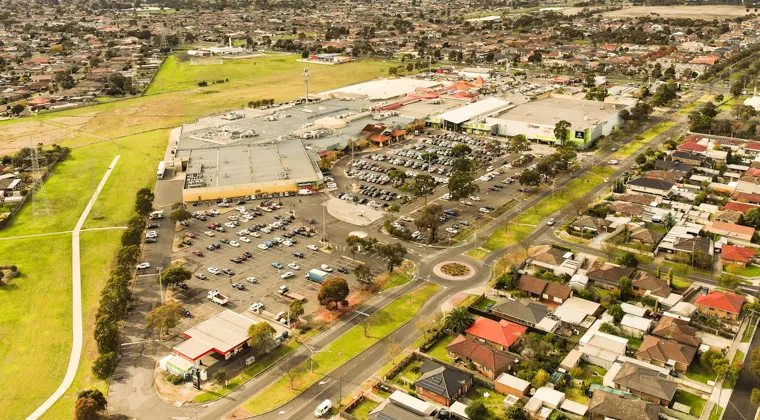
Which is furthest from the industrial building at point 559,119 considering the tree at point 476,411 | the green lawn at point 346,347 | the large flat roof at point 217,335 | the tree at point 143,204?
the tree at point 476,411

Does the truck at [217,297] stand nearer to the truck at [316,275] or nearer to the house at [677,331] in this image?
the truck at [316,275]

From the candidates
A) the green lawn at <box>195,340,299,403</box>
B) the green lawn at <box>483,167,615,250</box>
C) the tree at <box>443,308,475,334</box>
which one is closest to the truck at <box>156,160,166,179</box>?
the green lawn at <box>195,340,299,403</box>

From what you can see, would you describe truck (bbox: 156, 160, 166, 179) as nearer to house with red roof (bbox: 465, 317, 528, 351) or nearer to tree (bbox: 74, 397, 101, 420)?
tree (bbox: 74, 397, 101, 420)

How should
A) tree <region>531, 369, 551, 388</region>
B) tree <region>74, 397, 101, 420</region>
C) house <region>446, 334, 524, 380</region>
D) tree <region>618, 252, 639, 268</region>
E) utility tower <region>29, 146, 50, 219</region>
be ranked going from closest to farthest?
tree <region>74, 397, 101, 420</region> → tree <region>531, 369, 551, 388</region> → house <region>446, 334, 524, 380</region> → tree <region>618, 252, 639, 268</region> → utility tower <region>29, 146, 50, 219</region>

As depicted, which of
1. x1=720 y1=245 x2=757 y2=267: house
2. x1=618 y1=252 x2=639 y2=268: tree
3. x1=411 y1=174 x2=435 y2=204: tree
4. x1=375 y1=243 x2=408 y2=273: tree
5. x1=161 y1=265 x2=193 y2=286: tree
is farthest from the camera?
x1=411 y1=174 x2=435 y2=204: tree

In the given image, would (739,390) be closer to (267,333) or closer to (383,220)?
(267,333)

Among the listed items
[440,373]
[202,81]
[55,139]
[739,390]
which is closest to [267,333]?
[440,373]
